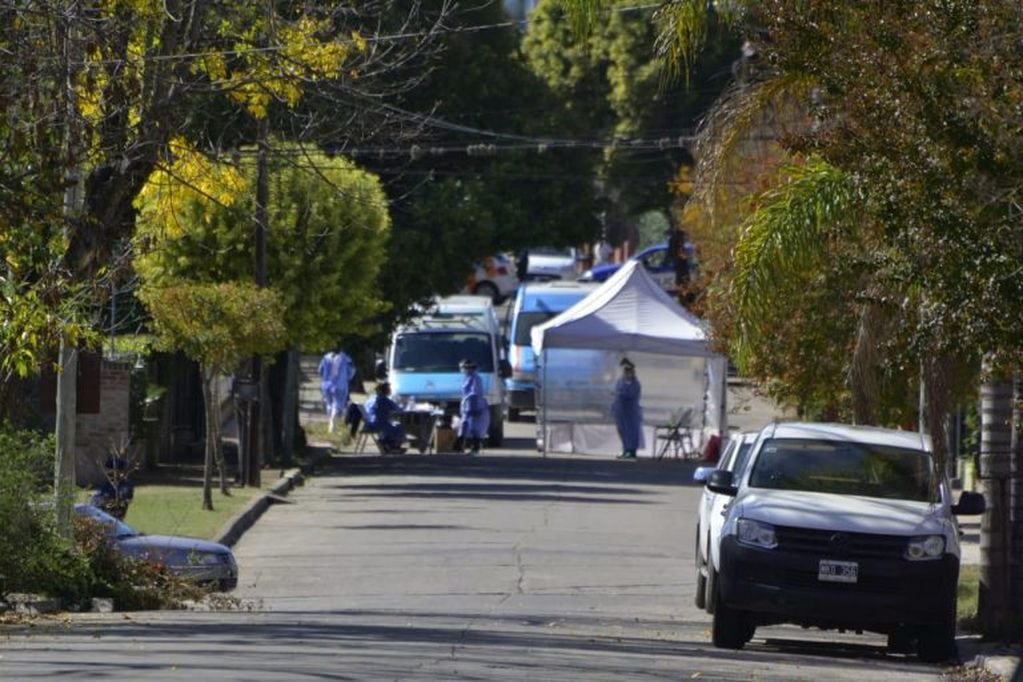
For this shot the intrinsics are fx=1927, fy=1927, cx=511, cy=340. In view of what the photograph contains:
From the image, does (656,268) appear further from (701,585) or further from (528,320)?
(701,585)

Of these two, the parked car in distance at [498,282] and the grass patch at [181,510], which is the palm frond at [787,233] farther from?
the parked car in distance at [498,282]

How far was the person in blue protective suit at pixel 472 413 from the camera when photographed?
3641cm

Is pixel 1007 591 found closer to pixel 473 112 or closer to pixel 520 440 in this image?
pixel 473 112

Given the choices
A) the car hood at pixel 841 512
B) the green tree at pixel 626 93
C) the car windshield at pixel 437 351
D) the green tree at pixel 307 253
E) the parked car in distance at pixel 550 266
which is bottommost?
the car hood at pixel 841 512

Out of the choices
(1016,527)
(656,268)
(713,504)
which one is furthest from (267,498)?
(656,268)

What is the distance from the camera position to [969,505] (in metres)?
14.4

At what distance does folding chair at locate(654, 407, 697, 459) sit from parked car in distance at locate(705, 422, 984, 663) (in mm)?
22699

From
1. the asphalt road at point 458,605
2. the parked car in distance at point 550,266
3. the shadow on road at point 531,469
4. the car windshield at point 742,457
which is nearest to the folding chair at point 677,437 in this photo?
the shadow on road at point 531,469

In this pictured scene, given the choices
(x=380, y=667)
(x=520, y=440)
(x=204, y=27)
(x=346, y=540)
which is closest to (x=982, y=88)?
(x=380, y=667)

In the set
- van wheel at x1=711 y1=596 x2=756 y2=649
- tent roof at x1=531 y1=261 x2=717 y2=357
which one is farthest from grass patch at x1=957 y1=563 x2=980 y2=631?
tent roof at x1=531 y1=261 x2=717 y2=357

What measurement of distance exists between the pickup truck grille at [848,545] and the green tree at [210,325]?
1253cm

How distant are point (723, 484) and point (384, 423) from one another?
22.2 m

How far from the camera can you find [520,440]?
140 ft

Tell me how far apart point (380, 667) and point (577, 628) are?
4149 mm
